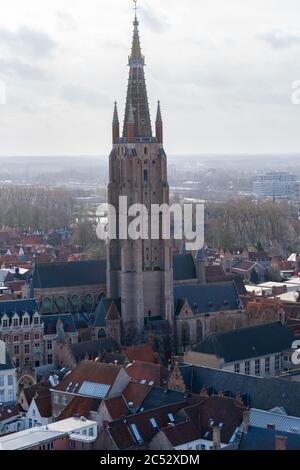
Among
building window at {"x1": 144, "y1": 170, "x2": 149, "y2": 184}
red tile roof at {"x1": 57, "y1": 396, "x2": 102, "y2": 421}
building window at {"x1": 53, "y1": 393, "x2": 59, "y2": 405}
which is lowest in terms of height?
building window at {"x1": 53, "y1": 393, "x2": 59, "y2": 405}

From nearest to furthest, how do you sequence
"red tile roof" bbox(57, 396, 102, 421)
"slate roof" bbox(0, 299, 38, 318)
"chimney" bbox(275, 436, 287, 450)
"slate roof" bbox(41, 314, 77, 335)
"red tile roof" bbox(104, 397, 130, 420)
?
"chimney" bbox(275, 436, 287, 450), "red tile roof" bbox(104, 397, 130, 420), "red tile roof" bbox(57, 396, 102, 421), "slate roof" bbox(0, 299, 38, 318), "slate roof" bbox(41, 314, 77, 335)

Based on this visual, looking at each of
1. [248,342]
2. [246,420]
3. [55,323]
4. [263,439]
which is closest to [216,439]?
[246,420]

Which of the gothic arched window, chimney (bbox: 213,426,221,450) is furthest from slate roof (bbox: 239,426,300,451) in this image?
the gothic arched window

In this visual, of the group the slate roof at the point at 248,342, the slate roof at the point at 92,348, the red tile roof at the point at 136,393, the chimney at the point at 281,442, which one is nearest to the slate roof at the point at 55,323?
the slate roof at the point at 92,348

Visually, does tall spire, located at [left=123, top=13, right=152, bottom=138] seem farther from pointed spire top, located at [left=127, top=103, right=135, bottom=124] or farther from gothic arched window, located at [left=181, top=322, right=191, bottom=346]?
gothic arched window, located at [left=181, top=322, right=191, bottom=346]

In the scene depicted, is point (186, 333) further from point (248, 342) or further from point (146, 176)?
point (248, 342)

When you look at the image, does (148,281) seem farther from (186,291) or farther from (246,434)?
(246,434)
